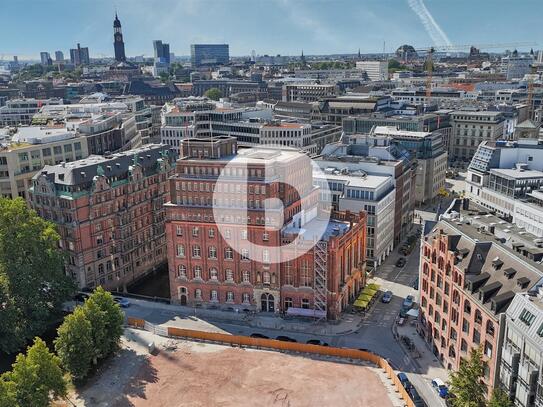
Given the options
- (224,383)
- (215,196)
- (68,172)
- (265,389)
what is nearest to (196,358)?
(224,383)

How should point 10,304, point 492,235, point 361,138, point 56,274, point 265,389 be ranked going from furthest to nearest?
point 361,138 → point 56,274 → point 10,304 → point 492,235 → point 265,389

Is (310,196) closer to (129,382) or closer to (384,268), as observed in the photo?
(384,268)

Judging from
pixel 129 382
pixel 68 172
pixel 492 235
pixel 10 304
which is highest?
pixel 68 172

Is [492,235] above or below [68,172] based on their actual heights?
below

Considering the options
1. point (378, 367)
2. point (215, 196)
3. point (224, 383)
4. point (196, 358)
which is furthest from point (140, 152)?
point (378, 367)

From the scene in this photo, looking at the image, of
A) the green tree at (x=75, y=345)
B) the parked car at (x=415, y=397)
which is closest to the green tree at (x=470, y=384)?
the parked car at (x=415, y=397)

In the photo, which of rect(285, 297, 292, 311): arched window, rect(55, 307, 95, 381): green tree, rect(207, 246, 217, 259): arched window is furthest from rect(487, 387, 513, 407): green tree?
rect(55, 307, 95, 381): green tree

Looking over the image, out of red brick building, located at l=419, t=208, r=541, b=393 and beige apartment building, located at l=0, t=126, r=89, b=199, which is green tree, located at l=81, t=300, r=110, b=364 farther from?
beige apartment building, located at l=0, t=126, r=89, b=199

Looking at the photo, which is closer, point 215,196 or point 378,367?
point 378,367

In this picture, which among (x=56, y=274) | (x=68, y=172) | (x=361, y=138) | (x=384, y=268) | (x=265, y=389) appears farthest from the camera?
(x=361, y=138)
